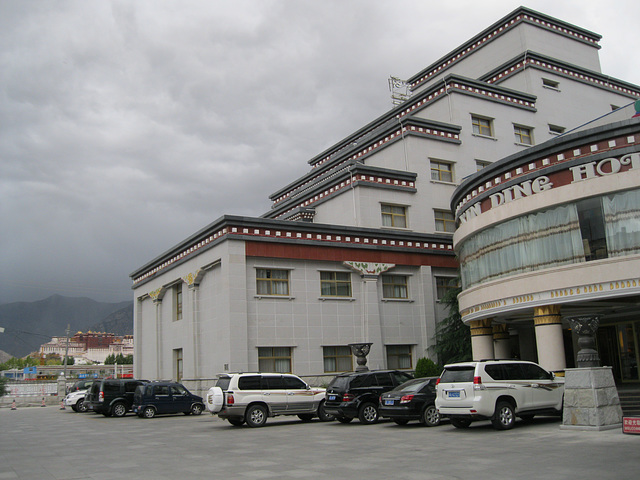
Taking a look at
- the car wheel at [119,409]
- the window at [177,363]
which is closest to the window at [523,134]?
the window at [177,363]

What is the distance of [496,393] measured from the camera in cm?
1716

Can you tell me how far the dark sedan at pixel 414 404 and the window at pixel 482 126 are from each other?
82.0ft

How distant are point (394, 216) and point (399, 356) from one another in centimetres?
835

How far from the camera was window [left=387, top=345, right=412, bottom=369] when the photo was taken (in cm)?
3402

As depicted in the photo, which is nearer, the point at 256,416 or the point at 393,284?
the point at 256,416

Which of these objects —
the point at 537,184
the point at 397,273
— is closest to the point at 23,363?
the point at 397,273

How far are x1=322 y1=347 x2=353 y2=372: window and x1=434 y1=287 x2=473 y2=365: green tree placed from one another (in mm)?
4993

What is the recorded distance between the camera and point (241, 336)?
1157 inches

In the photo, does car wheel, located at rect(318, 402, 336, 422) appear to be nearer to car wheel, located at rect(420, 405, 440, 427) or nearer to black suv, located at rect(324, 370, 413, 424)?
black suv, located at rect(324, 370, 413, 424)

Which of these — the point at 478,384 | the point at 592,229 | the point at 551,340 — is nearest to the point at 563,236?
the point at 592,229

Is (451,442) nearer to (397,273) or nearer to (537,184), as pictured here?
(537,184)

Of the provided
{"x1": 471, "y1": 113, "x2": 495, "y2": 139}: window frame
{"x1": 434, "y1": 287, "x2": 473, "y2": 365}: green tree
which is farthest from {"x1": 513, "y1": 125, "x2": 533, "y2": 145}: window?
{"x1": 434, "y1": 287, "x2": 473, "y2": 365}: green tree

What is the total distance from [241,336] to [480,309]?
11375mm

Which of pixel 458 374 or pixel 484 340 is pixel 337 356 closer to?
pixel 484 340
